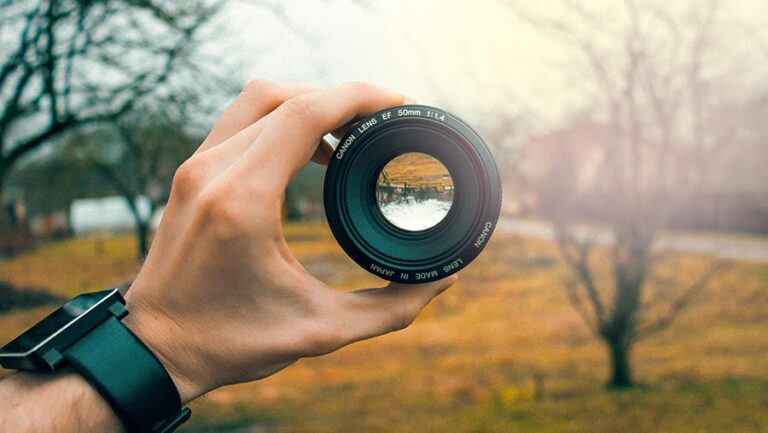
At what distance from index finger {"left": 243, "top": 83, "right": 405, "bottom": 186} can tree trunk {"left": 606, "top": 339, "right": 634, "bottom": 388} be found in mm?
7218

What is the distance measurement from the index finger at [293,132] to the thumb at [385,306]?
0.21 m

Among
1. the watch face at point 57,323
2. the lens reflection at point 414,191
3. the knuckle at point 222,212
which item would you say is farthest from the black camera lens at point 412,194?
the watch face at point 57,323

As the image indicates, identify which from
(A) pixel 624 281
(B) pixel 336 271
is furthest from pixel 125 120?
(A) pixel 624 281

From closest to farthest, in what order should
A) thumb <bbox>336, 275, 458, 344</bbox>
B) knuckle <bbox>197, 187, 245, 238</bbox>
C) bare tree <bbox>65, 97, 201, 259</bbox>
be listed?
knuckle <bbox>197, 187, 245, 238</bbox>
thumb <bbox>336, 275, 458, 344</bbox>
bare tree <bbox>65, 97, 201, 259</bbox>

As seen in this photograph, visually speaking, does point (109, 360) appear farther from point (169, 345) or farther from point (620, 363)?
point (620, 363)

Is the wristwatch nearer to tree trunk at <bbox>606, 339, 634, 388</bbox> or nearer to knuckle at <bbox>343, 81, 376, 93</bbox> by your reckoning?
knuckle at <bbox>343, 81, 376, 93</bbox>

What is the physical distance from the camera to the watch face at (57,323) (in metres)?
0.89

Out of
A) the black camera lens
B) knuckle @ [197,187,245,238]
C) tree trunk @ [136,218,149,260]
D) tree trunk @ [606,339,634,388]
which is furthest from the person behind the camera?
tree trunk @ [606,339,634,388]

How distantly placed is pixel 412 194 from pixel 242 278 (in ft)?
1.30

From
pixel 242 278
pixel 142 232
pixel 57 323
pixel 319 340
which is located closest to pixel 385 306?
pixel 319 340

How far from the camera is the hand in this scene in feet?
2.85

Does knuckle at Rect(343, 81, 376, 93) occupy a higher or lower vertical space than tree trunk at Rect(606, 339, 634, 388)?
higher

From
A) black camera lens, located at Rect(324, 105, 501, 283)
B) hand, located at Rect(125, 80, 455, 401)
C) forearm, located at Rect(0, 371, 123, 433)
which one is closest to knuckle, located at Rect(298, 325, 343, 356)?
hand, located at Rect(125, 80, 455, 401)

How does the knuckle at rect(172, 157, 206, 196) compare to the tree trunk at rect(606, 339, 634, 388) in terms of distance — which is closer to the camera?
the knuckle at rect(172, 157, 206, 196)
